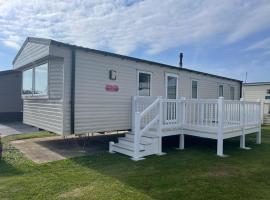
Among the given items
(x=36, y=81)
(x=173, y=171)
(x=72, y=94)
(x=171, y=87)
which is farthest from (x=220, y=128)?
(x=36, y=81)

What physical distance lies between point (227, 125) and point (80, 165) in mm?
4751

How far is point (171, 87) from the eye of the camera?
33.9 ft

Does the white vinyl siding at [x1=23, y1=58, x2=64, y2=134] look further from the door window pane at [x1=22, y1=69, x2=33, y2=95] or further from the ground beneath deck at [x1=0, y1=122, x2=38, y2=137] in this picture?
the ground beneath deck at [x1=0, y1=122, x2=38, y2=137]

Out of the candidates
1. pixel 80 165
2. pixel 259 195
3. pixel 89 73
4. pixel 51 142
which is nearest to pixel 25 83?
pixel 51 142

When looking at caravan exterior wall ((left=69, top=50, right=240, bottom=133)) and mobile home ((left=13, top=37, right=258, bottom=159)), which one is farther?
caravan exterior wall ((left=69, top=50, right=240, bottom=133))

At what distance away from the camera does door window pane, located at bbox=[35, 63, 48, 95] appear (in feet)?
24.9

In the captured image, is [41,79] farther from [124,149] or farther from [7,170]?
[124,149]

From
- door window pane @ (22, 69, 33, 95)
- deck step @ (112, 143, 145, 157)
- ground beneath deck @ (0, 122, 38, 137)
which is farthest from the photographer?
ground beneath deck @ (0, 122, 38, 137)

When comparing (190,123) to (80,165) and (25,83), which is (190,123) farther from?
(25,83)

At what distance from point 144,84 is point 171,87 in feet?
5.55

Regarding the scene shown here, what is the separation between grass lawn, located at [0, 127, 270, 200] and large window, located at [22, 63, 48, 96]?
2.29 metres

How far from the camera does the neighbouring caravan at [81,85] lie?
272 inches

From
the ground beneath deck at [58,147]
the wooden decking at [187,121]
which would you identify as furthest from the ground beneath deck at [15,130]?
the wooden decking at [187,121]

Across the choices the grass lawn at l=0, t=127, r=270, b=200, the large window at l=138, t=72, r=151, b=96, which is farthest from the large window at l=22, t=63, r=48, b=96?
the large window at l=138, t=72, r=151, b=96
